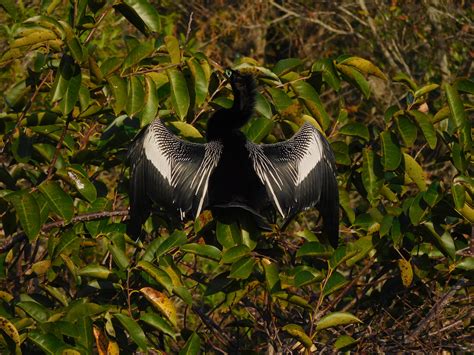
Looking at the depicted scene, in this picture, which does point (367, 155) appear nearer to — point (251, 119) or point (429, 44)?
point (251, 119)

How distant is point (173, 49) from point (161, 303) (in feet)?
2.99

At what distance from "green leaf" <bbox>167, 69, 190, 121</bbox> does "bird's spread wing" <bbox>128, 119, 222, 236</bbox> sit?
0.33 m

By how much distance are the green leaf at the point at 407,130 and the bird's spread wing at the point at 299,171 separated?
32 centimetres

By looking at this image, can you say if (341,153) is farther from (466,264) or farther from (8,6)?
(8,6)

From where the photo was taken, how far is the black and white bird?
133 inches

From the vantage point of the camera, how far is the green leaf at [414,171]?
10.4 ft

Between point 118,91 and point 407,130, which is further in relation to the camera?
point 407,130

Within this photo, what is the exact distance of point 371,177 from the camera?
3141 millimetres

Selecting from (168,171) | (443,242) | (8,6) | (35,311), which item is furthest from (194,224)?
(8,6)

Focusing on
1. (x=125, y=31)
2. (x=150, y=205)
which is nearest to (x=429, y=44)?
(x=125, y=31)

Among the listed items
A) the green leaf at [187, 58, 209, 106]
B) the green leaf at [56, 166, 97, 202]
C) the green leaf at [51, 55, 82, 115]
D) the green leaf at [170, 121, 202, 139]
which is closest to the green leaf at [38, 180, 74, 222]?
the green leaf at [56, 166, 97, 202]

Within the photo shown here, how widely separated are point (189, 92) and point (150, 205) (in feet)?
1.46

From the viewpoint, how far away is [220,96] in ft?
11.9

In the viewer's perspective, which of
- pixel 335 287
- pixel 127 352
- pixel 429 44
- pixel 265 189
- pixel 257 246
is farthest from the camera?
pixel 429 44
